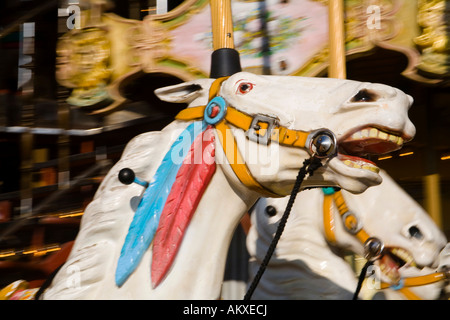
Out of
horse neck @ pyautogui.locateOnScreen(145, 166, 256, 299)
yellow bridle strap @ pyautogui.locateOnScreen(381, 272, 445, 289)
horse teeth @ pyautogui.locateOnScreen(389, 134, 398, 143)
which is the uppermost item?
horse teeth @ pyautogui.locateOnScreen(389, 134, 398, 143)

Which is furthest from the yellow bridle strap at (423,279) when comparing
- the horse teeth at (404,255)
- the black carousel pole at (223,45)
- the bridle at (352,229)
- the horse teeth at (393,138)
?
the horse teeth at (393,138)

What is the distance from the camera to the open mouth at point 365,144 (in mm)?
1348

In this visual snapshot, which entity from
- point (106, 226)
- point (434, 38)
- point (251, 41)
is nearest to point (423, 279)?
point (434, 38)

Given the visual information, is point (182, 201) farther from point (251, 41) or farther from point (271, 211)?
point (251, 41)

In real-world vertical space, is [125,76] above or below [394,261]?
above

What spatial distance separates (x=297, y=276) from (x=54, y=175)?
1.66m

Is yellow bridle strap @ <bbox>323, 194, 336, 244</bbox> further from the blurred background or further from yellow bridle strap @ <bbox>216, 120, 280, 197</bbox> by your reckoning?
yellow bridle strap @ <bbox>216, 120, 280, 197</bbox>

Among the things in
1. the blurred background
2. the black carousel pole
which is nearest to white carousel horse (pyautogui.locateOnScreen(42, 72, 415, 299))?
the black carousel pole

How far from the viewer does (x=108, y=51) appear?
2.90m

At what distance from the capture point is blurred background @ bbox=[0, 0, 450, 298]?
2.58m

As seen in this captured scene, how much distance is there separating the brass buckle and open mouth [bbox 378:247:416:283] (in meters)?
0.97

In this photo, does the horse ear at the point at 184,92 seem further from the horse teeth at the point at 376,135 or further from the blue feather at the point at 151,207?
the horse teeth at the point at 376,135

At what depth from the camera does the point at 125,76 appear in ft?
9.41

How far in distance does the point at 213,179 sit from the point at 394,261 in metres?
1.03
